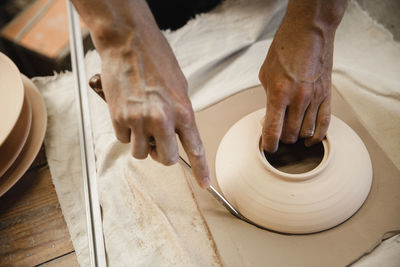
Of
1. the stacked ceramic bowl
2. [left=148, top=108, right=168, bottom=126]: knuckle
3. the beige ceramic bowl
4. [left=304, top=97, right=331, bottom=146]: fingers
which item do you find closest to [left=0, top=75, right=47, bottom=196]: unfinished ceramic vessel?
the stacked ceramic bowl

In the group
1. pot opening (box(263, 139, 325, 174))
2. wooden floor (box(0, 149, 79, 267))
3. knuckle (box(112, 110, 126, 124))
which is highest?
knuckle (box(112, 110, 126, 124))

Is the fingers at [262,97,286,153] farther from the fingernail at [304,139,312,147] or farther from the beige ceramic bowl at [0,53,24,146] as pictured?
the beige ceramic bowl at [0,53,24,146]

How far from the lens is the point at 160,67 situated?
2.18ft

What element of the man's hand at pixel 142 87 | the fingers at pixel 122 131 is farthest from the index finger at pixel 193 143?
the fingers at pixel 122 131

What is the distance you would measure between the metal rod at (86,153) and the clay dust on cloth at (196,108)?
0.8 inches

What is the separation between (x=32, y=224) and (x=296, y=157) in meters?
0.79

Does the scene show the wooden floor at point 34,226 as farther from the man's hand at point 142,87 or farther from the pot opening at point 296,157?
the pot opening at point 296,157

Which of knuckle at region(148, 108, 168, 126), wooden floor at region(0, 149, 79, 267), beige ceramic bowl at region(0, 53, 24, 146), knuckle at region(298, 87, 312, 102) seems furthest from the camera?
wooden floor at region(0, 149, 79, 267)

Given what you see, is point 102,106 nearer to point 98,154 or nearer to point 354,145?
point 98,154

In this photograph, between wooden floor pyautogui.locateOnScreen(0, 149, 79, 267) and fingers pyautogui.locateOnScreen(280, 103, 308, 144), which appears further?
wooden floor pyautogui.locateOnScreen(0, 149, 79, 267)

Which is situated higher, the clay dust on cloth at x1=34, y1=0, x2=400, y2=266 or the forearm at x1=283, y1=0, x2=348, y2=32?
the forearm at x1=283, y1=0, x2=348, y2=32

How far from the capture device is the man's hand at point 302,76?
77 cm

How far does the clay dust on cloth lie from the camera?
95 centimetres

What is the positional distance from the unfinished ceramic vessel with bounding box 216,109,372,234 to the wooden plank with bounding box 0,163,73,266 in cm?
52
